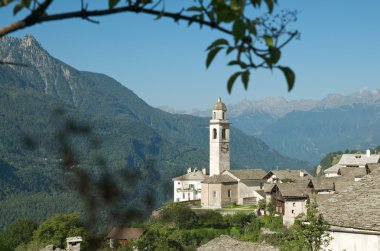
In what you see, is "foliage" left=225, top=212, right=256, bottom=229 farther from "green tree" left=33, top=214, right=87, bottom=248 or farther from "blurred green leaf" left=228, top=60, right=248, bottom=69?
"blurred green leaf" left=228, top=60, right=248, bottom=69

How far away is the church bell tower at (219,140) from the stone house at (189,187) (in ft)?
15.2

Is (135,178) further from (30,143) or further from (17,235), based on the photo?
(17,235)

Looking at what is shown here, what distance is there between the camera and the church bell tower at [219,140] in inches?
3152

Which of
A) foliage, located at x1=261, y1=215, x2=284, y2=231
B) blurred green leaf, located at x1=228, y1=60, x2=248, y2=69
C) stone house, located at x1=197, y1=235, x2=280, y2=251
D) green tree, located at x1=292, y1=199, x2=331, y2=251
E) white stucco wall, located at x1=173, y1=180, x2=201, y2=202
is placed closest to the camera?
blurred green leaf, located at x1=228, y1=60, x2=248, y2=69

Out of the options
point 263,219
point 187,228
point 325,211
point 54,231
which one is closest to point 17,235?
point 54,231

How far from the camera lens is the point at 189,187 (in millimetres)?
85625

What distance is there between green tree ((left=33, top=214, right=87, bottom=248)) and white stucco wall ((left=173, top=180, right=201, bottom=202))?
36275mm

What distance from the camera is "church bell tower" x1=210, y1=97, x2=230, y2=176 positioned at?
80062mm

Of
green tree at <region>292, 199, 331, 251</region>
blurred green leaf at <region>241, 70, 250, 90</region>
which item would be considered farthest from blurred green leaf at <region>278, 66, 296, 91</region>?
green tree at <region>292, 199, 331, 251</region>

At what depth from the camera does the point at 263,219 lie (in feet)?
171

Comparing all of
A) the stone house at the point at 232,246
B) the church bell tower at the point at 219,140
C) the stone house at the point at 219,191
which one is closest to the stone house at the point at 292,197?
the stone house at the point at 219,191

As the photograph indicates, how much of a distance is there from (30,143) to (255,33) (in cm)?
140

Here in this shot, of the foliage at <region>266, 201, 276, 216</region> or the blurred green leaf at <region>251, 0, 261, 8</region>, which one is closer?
the blurred green leaf at <region>251, 0, 261, 8</region>

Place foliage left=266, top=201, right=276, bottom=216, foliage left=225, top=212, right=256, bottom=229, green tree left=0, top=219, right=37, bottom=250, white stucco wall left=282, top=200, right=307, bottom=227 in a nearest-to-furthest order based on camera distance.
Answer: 1. white stucco wall left=282, top=200, right=307, bottom=227
2. foliage left=225, top=212, right=256, bottom=229
3. foliage left=266, top=201, right=276, bottom=216
4. green tree left=0, top=219, right=37, bottom=250
